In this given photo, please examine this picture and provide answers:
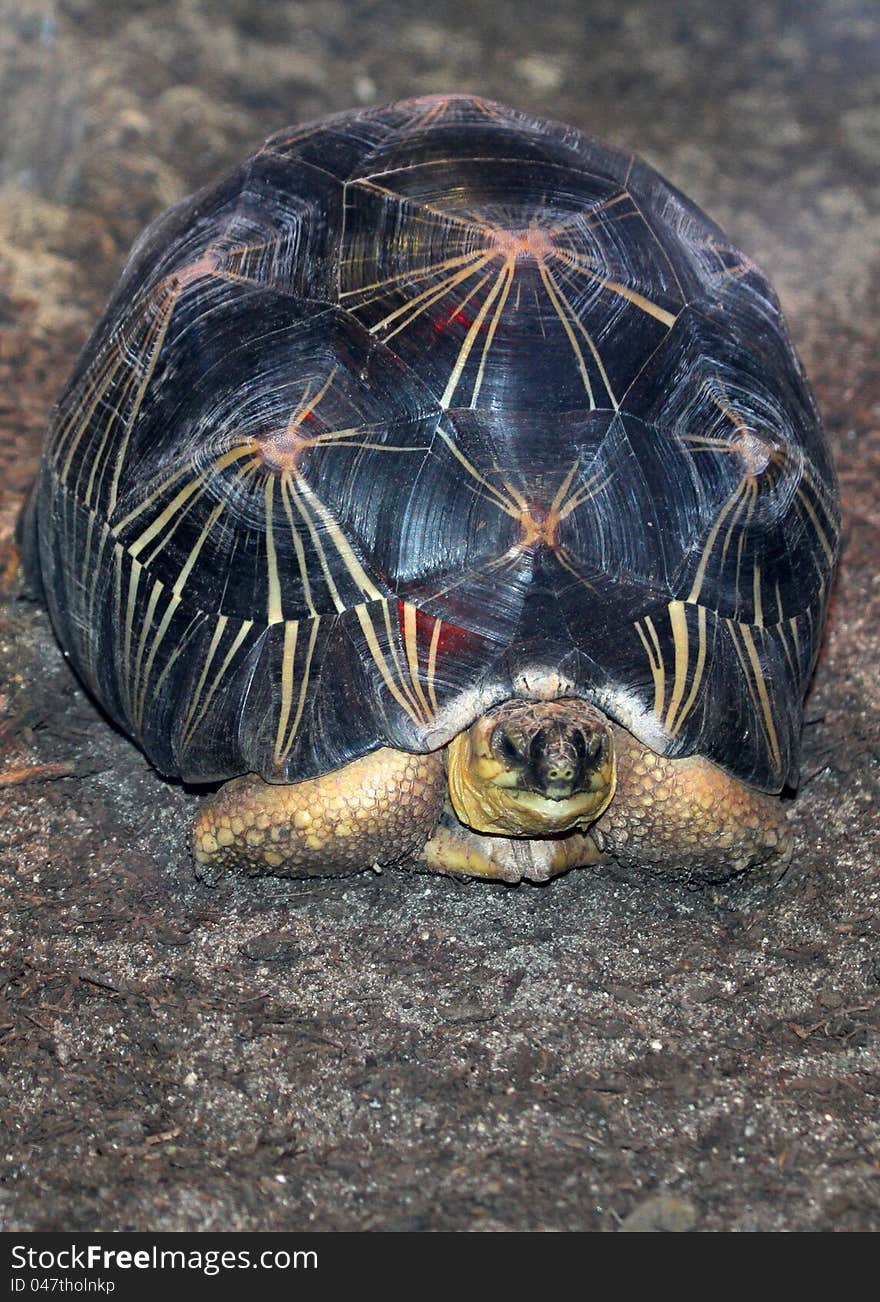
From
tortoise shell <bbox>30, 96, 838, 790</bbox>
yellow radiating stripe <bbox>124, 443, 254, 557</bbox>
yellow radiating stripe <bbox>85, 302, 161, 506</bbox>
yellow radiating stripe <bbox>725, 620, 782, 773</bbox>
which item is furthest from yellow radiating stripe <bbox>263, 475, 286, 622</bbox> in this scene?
yellow radiating stripe <bbox>725, 620, 782, 773</bbox>

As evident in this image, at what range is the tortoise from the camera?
3.44 m

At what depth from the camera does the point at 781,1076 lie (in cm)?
332

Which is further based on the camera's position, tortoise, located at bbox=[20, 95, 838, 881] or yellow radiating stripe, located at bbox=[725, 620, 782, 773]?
yellow radiating stripe, located at bbox=[725, 620, 782, 773]

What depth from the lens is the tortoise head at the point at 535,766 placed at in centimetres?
331

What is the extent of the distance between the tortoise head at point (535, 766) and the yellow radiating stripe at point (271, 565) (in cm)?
59

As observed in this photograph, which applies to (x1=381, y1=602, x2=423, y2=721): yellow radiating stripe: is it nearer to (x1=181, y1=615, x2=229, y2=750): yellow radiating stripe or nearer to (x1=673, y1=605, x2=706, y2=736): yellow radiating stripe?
(x1=181, y1=615, x2=229, y2=750): yellow radiating stripe

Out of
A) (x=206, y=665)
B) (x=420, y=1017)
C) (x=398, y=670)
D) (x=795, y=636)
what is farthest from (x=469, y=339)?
(x=420, y=1017)

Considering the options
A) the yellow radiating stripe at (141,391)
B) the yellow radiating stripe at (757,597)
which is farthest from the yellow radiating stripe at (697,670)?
the yellow radiating stripe at (141,391)

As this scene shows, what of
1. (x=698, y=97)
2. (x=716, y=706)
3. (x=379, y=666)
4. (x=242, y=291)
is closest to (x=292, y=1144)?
(x=379, y=666)

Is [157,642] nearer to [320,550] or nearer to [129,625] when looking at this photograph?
[129,625]

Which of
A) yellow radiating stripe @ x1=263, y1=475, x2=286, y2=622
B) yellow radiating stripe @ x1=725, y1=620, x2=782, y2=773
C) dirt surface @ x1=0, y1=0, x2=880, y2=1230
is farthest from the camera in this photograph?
yellow radiating stripe @ x1=725, y1=620, x2=782, y2=773

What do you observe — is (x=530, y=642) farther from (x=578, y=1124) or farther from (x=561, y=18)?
(x=561, y=18)

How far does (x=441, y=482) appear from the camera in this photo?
11.3ft

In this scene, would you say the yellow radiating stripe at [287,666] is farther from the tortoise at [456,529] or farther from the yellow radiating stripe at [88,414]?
the yellow radiating stripe at [88,414]
